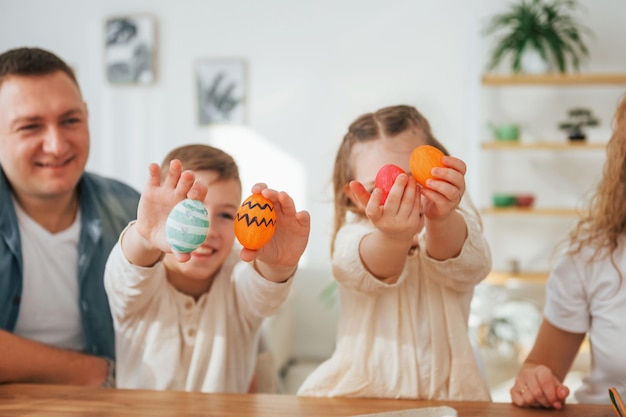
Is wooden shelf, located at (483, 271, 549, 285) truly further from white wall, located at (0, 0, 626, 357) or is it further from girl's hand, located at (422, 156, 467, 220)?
girl's hand, located at (422, 156, 467, 220)

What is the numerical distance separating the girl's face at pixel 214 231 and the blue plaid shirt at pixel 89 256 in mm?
284

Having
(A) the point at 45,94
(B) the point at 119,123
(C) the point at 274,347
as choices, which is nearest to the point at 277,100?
(B) the point at 119,123

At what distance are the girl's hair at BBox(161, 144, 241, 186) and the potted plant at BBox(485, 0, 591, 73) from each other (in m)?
2.60

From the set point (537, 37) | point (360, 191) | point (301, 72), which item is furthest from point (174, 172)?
point (301, 72)

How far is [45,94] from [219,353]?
0.73 meters

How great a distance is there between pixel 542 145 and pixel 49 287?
280 centimetres

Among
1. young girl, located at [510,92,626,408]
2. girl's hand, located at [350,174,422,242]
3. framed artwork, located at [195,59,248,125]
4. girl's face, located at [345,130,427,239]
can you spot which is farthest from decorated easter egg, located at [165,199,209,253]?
framed artwork, located at [195,59,248,125]

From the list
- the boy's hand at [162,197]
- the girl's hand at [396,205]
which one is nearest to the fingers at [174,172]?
the boy's hand at [162,197]

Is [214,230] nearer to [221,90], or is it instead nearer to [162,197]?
[162,197]

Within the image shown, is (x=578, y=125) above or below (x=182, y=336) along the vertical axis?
above

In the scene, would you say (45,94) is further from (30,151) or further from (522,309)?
(522,309)

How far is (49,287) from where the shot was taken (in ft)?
5.32

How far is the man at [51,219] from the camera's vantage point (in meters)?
1.54

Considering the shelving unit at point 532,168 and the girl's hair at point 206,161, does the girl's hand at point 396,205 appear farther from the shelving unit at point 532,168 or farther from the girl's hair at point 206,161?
the shelving unit at point 532,168
